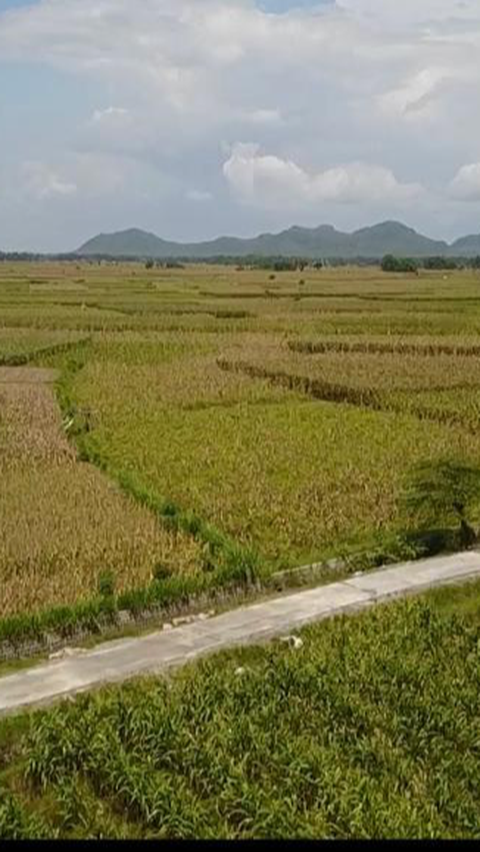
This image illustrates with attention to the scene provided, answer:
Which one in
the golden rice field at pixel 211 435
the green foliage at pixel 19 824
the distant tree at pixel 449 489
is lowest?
the golden rice field at pixel 211 435

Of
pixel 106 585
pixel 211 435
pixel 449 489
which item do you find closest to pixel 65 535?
pixel 106 585

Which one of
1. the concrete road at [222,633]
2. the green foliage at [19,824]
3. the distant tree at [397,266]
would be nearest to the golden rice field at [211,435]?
the concrete road at [222,633]

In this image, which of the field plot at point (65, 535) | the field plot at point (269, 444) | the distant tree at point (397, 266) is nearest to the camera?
the field plot at point (65, 535)

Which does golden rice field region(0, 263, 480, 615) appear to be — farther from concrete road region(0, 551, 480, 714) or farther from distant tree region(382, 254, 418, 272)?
distant tree region(382, 254, 418, 272)

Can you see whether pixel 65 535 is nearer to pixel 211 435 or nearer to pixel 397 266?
pixel 211 435

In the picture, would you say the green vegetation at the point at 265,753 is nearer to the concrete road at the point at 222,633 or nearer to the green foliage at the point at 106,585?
the concrete road at the point at 222,633
